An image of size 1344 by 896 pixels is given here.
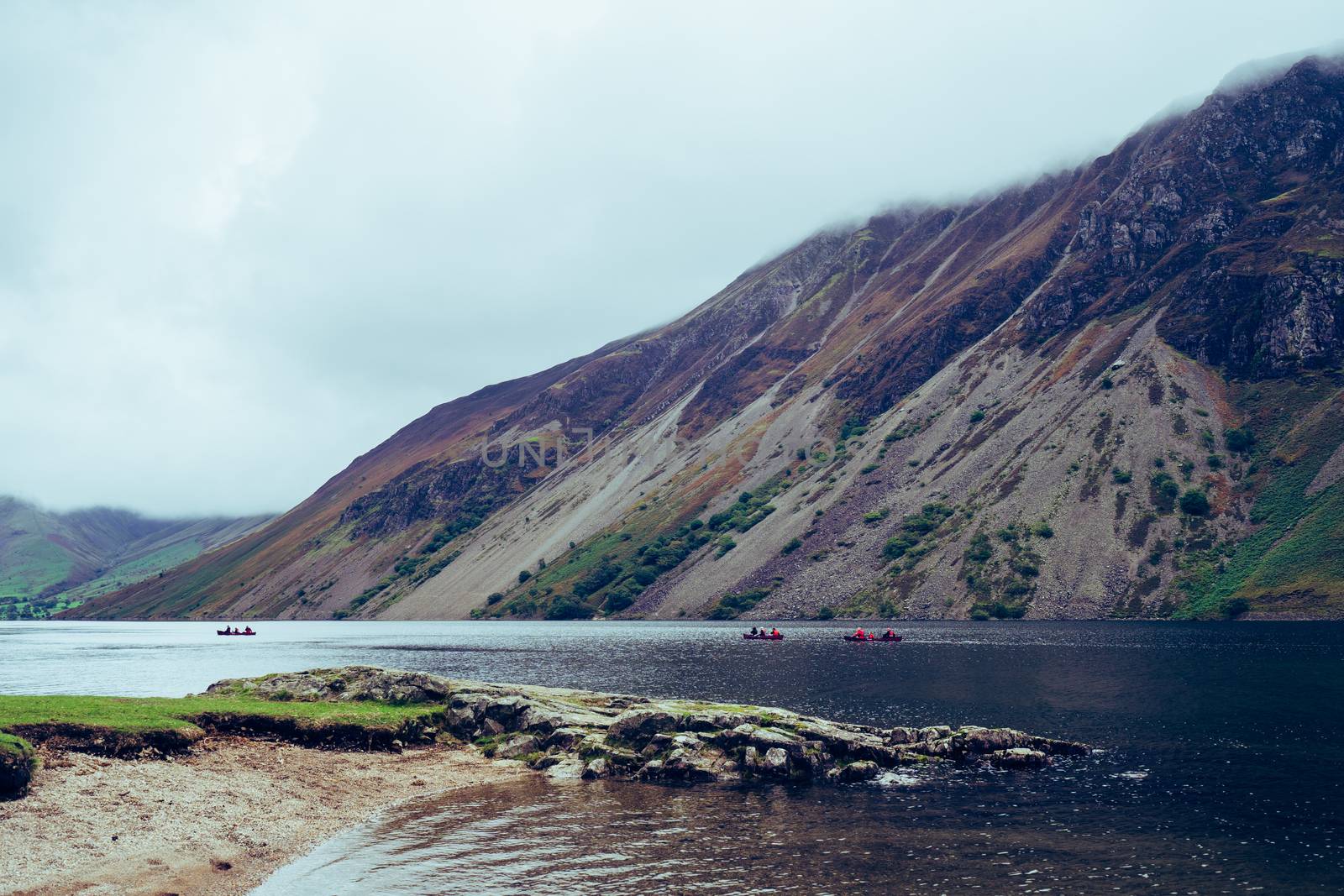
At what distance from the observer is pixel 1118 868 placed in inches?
1136

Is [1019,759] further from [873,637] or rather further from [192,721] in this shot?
[873,637]

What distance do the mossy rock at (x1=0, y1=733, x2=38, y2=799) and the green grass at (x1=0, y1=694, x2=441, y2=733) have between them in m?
5.05

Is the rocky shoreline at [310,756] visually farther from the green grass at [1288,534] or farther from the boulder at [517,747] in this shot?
the green grass at [1288,534]

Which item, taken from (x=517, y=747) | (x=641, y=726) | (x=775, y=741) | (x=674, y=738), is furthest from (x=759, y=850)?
(x=517, y=747)

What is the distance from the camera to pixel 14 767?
2995 cm

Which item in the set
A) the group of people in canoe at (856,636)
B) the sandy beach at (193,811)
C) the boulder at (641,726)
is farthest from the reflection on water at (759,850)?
the group of people in canoe at (856,636)

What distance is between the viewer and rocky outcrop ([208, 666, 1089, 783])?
144 ft

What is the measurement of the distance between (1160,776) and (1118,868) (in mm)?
15459

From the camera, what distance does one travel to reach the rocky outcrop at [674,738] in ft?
144

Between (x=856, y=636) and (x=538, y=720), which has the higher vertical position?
(x=538, y=720)

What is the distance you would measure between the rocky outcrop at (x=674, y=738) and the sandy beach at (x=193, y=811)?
475 centimetres

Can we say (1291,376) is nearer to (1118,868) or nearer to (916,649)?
(916,649)

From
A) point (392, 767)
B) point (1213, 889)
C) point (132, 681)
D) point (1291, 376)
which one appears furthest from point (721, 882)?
point (1291, 376)

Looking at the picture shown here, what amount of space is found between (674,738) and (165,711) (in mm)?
24931
